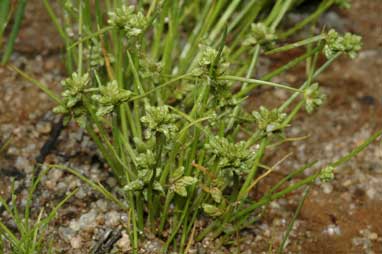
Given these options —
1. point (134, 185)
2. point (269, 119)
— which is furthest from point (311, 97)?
point (134, 185)

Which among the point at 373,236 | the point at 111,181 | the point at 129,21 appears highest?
the point at 129,21

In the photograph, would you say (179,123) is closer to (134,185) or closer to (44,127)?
(134,185)

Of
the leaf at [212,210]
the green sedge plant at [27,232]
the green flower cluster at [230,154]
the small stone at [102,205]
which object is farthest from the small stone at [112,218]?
the green flower cluster at [230,154]

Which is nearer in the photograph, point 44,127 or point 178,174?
point 178,174

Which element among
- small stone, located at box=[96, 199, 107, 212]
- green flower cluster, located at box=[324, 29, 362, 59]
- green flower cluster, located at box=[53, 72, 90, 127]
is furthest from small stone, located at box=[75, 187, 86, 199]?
green flower cluster, located at box=[324, 29, 362, 59]

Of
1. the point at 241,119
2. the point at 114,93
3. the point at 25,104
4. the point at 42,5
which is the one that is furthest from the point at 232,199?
the point at 42,5

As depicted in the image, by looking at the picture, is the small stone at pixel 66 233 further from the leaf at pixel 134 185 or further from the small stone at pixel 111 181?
the leaf at pixel 134 185

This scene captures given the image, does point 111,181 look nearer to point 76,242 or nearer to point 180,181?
point 76,242

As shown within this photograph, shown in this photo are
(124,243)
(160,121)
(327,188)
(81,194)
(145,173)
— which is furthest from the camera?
(327,188)

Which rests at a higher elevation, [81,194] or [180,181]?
[180,181]

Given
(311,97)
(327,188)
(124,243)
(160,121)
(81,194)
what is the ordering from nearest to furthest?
(160,121) → (311,97) → (124,243) → (81,194) → (327,188)

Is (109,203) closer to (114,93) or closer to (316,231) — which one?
(114,93)
